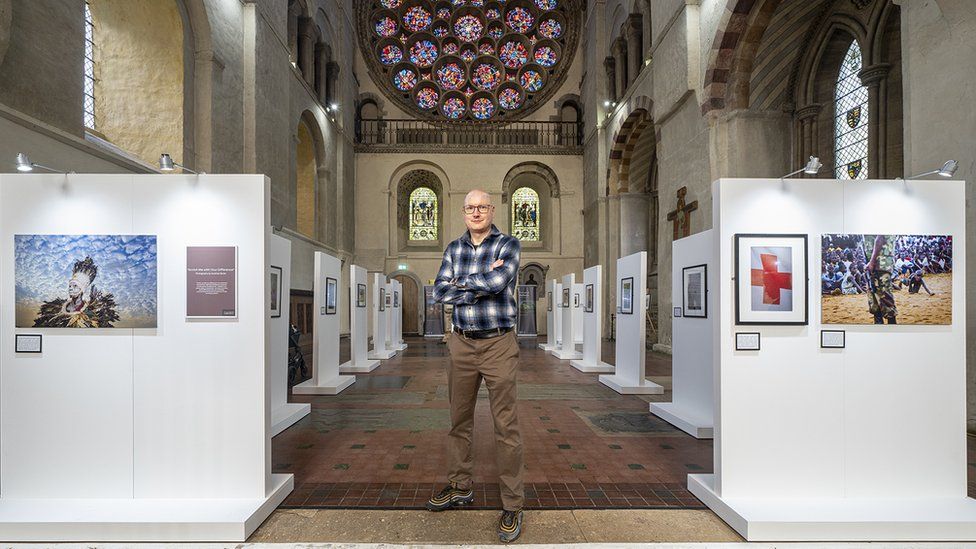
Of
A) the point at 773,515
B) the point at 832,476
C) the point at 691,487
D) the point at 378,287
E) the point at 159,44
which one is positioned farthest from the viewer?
the point at 378,287

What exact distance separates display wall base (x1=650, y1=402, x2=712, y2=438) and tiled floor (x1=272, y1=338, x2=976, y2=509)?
0.32 ft

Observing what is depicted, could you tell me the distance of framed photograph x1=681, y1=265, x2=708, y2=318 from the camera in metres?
5.26

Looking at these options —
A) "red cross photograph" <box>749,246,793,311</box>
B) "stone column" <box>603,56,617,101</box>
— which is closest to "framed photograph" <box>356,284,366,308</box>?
"red cross photograph" <box>749,246,793,311</box>

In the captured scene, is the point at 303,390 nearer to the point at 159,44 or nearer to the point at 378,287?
the point at 378,287

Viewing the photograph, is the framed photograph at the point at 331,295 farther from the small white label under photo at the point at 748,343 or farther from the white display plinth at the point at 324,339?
the small white label under photo at the point at 748,343

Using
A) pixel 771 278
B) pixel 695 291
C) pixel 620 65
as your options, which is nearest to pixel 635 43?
pixel 620 65

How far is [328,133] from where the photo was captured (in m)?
17.7

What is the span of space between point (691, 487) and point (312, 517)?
257 cm

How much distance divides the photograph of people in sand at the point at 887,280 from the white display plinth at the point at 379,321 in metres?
9.36

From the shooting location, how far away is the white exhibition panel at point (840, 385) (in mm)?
3166

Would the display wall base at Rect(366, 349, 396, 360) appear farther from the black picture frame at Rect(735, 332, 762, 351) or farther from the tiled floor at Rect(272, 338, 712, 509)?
the black picture frame at Rect(735, 332, 762, 351)

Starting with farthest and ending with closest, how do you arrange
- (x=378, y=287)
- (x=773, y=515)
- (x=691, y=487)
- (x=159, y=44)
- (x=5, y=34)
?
1. (x=378, y=287)
2. (x=159, y=44)
3. (x=5, y=34)
4. (x=691, y=487)
5. (x=773, y=515)

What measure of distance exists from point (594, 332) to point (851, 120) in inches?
261

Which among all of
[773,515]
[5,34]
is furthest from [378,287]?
[773,515]
